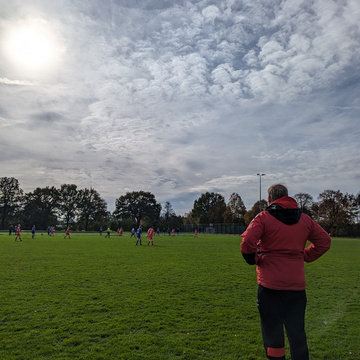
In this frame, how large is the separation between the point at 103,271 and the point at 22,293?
4.41m

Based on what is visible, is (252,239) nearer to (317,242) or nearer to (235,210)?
(317,242)

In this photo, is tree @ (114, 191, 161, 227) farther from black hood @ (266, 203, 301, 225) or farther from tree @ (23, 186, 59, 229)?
black hood @ (266, 203, 301, 225)

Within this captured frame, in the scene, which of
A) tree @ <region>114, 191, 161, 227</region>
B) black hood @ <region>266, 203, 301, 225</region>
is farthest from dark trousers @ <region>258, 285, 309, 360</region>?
tree @ <region>114, 191, 161, 227</region>

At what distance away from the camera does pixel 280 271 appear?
334cm

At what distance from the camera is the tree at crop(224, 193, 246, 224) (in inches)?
3812

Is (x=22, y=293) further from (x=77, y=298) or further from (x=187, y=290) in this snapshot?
(x=187, y=290)

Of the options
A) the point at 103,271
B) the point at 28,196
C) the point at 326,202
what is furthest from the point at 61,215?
the point at 103,271

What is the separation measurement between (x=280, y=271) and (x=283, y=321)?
53 cm

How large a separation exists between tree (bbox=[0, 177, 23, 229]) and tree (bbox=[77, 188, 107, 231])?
62.7ft

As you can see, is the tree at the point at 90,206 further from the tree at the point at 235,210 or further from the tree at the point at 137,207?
the tree at the point at 235,210

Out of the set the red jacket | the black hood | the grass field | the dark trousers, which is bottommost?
the grass field

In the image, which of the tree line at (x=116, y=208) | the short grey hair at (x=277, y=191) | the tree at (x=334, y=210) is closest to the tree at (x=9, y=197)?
the tree line at (x=116, y=208)

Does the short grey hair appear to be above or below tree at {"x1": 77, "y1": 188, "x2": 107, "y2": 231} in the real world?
below

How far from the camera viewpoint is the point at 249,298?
8.32 m
